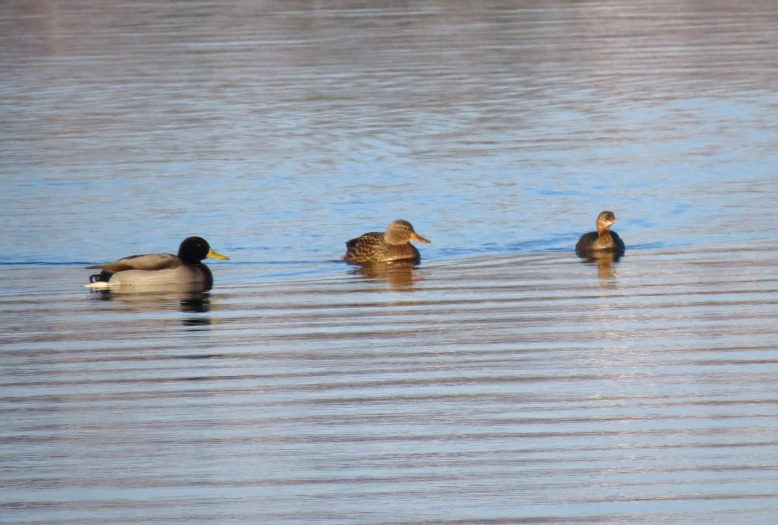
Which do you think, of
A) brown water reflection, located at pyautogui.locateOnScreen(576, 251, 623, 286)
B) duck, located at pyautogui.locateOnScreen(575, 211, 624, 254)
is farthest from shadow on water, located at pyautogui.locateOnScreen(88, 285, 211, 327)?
duck, located at pyautogui.locateOnScreen(575, 211, 624, 254)

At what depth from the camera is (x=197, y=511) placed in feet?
26.3

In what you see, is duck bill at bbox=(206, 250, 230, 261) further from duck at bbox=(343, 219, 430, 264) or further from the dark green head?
duck at bbox=(343, 219, 430, 264)

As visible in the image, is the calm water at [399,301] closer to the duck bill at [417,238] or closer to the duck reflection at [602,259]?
the duck reflection at [602,259]

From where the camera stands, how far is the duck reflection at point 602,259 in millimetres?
15660

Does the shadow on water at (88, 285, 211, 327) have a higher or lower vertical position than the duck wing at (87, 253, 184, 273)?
lower

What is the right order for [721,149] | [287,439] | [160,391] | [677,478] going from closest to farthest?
[677,478] → [287,439] → [160,391] → [721,149]

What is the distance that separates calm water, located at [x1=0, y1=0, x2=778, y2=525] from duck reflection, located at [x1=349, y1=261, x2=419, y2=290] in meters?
0.09

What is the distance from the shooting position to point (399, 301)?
14297mm

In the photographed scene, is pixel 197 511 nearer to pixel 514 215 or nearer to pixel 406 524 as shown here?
pixel 406 524

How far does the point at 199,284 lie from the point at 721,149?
37.2 ft

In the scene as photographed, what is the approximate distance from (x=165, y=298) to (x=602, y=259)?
443 cm

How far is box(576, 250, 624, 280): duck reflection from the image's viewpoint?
15.7 metres

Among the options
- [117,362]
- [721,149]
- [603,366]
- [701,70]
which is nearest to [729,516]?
[603,366]

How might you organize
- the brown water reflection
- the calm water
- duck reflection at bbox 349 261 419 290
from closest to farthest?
1. the calm water
2. the brown water reflection
3. duck reflection at bbox 349 261 419 290
